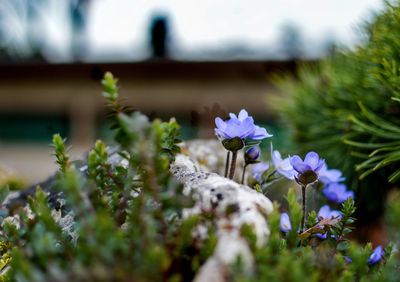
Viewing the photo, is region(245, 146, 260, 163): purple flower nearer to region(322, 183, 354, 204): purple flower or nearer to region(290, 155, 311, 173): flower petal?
region(290, 155, 311, 173): flower petal

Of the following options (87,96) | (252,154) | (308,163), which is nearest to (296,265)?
(308,163)

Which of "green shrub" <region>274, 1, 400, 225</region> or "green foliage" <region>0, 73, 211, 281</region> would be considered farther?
"green shrub" <region>274, 1, 400, 225</region>

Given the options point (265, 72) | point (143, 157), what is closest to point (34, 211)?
point (143, 157)

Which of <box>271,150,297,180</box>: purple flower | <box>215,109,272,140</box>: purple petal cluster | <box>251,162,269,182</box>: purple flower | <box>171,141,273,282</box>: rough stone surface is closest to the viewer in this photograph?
<box>171,141,273,282</box>: rough stone surface

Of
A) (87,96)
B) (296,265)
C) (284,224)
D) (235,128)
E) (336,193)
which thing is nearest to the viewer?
(296,265)

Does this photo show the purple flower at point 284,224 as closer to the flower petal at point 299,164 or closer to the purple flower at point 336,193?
the flower petal at point 299,164

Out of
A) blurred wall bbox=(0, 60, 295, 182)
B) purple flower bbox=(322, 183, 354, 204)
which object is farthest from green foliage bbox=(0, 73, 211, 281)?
blurred wall bbox=(0, 60, 295, 182)

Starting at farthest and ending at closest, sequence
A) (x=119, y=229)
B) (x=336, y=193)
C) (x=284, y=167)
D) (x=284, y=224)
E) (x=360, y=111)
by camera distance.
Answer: (x=360, y=111) → (x=336, y=193) → (x=284, y=167) → (x=284, y=224) → (x=119, y=229)

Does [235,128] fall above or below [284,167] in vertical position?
above

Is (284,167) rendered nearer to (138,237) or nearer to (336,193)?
(336,193)

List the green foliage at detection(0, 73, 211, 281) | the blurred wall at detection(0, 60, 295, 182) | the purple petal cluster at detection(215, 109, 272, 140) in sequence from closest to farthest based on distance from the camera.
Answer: the green foliage at detection(0, 73, 211, 281), the purple petal cluster at detection(215, 109, 272, 140), the blurred wall at detection(0, 60, 295, 182)

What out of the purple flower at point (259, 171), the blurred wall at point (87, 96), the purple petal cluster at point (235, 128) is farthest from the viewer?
the blurred wall at point (87, 96)

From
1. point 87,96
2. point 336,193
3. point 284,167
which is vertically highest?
point 284,167

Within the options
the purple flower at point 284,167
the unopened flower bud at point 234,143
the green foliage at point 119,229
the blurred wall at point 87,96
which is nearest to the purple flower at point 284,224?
the purple flower at point 284,167
